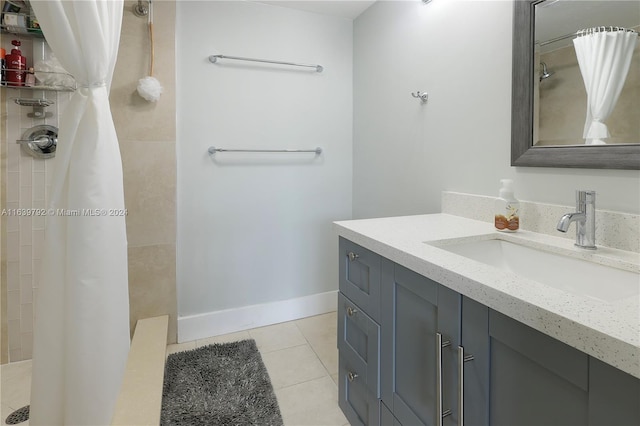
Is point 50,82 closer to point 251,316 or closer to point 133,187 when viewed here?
point 133,187

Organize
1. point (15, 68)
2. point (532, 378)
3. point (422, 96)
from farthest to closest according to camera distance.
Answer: point (422, 96) < point (15, 68) < point (532, 378)

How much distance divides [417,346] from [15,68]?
2175 mm

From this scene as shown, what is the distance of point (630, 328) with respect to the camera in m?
0.55

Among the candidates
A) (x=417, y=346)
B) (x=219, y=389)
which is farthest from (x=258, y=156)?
(x=417, y=346)

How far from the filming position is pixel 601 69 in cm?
108

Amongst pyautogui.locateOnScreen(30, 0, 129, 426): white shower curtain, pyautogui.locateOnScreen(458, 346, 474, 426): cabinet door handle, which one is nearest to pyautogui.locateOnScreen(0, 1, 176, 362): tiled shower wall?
pyautogui.locateOnScreen(30, 0, 129, 426): white shower curtain

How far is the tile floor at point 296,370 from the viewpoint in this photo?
161 centimetres

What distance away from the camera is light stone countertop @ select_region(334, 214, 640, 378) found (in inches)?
21.7

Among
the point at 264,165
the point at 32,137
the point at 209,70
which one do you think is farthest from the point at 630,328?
the point at 32,137

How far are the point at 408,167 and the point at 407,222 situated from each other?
619 mm

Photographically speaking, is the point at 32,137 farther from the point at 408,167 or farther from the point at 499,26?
the point at 499,26

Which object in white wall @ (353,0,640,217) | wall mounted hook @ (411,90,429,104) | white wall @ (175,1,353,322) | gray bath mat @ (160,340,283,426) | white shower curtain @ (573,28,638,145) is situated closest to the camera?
white shower curtain @ (573,28,638,145)

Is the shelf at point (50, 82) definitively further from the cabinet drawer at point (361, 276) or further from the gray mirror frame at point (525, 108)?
the gray mirror frame at point (525, 108)

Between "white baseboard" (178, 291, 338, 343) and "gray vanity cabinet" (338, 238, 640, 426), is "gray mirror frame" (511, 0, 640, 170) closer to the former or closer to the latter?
"gray vanity cabinet" (338, 238, 640, 426)
